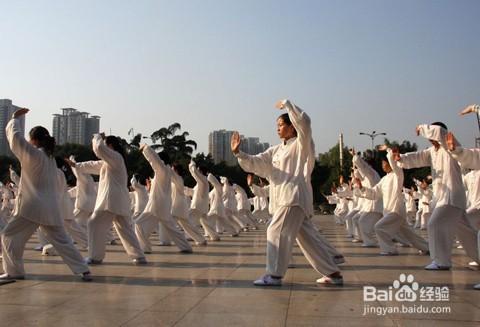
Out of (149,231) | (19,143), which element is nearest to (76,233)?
(149,231)

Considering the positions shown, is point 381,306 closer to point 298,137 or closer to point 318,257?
point 318,257

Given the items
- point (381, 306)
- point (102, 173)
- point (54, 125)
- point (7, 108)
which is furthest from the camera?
point (54, 125)

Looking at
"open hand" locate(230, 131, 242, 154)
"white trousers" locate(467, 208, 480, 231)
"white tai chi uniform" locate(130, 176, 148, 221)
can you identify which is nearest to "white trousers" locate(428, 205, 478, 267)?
"white trousers" locate(467, 208, 480, 231)

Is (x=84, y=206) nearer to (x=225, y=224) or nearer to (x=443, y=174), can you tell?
(x=225, y=224)

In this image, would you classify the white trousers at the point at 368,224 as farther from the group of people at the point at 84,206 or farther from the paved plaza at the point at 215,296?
the group of people at the point at 84,206

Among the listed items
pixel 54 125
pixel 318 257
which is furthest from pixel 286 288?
pixel 54 125

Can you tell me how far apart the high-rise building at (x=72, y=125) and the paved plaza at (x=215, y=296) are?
62613mm

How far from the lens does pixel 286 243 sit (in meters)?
6.39

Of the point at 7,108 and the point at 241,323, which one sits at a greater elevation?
the point at 7,108

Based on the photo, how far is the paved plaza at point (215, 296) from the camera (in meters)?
4.57

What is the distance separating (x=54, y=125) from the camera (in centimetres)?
7075

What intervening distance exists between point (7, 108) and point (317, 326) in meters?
56.0

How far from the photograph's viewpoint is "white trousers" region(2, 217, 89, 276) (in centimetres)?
679

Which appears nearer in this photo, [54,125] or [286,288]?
[286,288]
